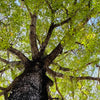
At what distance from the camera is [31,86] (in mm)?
3438

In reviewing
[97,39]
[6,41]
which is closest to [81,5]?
[97,39]

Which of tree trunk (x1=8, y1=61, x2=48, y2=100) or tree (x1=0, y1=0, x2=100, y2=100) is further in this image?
tree (x1=0, y1=0, x2=100, y2=100)

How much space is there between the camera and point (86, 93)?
5312 mm

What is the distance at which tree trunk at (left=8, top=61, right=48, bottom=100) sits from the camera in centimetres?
313

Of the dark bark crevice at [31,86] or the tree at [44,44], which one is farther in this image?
the tree at [44,44]

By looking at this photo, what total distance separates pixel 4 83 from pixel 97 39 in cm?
497

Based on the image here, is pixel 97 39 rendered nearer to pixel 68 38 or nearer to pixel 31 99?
pixel 68 38

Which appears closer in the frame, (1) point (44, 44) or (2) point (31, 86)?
(2) point (31, 86)

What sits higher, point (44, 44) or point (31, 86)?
point (44, 44)

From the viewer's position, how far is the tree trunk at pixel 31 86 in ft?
10.3

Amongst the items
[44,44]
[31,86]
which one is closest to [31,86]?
[31,86]

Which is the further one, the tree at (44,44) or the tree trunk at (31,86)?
the tree at (44,44)

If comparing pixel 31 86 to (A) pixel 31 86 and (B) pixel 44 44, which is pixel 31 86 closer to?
(A) pixel 31 86

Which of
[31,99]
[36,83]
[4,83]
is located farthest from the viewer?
[4,83]
